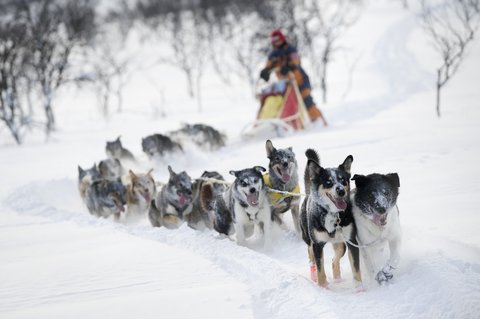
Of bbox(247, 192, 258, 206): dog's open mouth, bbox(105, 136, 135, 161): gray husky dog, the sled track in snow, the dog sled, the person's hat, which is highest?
the person's hat

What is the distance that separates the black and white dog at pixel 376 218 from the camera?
255 cm

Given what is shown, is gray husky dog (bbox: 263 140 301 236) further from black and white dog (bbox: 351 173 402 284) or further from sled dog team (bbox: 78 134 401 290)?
black and white dog (bbox: 351 173 402 284)

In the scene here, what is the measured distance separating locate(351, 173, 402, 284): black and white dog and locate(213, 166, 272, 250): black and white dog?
45.5 inches

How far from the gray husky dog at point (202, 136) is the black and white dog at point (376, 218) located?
19.6ft

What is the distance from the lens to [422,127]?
7719 millimetres

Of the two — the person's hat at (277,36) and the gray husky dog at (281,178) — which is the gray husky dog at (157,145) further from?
the gray husky dog at (281,178)

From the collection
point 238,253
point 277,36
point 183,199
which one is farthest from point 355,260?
point 277,36

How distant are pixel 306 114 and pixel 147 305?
721cm

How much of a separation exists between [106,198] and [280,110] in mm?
4345

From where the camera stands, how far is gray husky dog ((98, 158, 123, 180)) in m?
6.80

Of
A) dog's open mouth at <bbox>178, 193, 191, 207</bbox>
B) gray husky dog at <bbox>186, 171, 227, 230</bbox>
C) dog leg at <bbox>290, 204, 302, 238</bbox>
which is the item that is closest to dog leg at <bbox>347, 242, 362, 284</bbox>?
dog leg at <bbox>290, 204, 302, 238</bbox>

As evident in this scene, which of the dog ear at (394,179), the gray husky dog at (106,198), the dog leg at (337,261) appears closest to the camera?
the dog ear at (394,179)

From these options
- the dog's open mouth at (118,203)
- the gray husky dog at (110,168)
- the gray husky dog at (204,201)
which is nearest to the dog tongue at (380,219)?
the gray husky dog at (204,201)

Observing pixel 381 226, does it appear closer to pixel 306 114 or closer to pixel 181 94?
pixel 306 114
